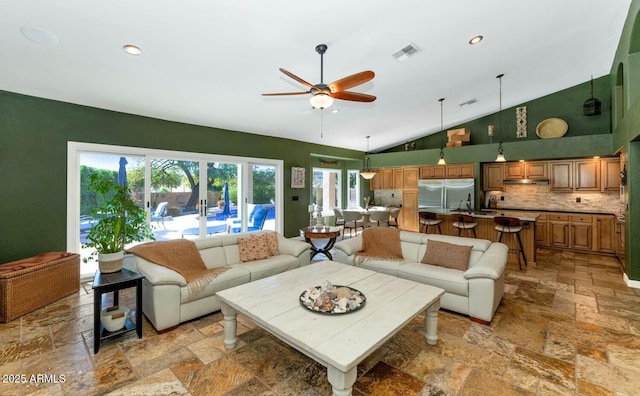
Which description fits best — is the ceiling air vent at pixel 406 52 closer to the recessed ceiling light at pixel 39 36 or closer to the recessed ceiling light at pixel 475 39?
the recessed ceiling light at pixel 475 39

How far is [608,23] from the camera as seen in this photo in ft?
12.2

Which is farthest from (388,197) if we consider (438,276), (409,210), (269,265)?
(269,265)

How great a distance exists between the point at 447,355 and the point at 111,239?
321 centimetres

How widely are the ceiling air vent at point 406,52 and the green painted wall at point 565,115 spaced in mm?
4538

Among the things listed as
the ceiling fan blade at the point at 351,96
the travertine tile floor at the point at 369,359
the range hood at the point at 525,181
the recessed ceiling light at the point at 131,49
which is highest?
the recessed ceiling light at the point at 131,49

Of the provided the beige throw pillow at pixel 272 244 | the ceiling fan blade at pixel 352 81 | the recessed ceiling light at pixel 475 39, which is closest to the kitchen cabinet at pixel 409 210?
the recessed ceiling light at pixel 475 39

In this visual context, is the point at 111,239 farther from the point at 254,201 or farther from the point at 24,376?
the point at 254,201

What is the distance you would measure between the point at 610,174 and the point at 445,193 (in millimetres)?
3024

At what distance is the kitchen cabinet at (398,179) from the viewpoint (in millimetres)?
8177

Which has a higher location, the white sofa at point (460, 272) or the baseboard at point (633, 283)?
the white sofa at point (460, 272)

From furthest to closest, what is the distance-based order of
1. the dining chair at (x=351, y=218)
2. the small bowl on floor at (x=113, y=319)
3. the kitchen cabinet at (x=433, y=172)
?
the kitchen cabinet at (x=433, y=172)
the dining chair at (x=351, y=218)
the small bowl on floor at (x=113, y=319)

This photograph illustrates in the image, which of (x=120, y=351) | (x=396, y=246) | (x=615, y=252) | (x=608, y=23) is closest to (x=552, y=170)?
(x=615, y=252)

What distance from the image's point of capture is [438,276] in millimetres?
3150

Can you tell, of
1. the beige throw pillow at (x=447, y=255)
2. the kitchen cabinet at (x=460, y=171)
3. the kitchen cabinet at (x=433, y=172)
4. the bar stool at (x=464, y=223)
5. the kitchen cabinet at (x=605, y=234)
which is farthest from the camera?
the kitchen cabinet at (x=433, y=172)
